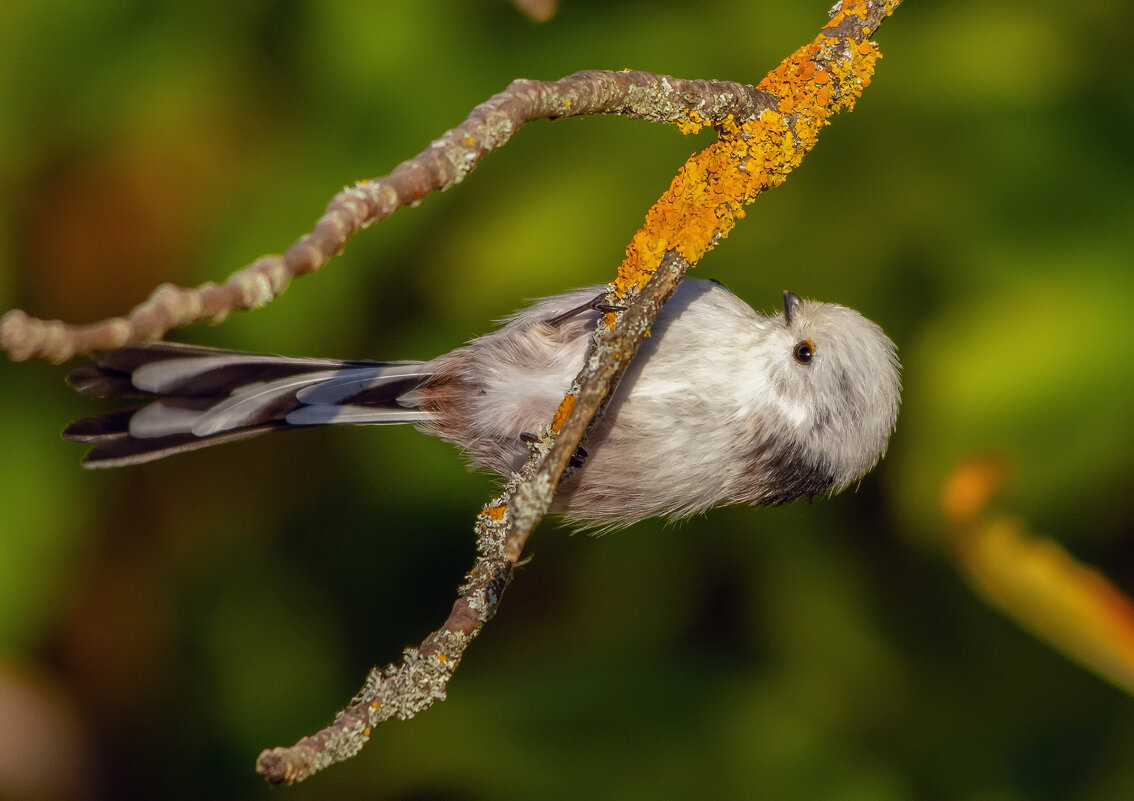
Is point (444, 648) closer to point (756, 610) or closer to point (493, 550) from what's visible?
point (493, 550)

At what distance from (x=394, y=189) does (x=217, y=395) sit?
1.02 meters

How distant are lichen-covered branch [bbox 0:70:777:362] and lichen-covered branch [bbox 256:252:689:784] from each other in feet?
0.64

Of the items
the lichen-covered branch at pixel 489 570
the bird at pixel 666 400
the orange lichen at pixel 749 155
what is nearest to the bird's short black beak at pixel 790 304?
the bird at pixel 666 400

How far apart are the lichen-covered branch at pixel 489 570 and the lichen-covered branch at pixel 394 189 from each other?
196 millimetres

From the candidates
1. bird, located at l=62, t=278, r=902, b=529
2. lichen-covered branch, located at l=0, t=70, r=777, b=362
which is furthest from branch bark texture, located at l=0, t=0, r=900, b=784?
bird, located at l=62, t=278, r=902, b=529

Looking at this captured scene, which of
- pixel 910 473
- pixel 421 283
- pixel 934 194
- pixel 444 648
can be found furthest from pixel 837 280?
pixel 444 648

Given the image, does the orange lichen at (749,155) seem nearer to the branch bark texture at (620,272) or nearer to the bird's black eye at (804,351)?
the branch bark texture at (620,272)

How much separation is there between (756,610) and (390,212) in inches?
47.9

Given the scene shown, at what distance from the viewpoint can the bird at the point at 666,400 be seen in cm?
153

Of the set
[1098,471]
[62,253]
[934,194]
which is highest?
[934,194]

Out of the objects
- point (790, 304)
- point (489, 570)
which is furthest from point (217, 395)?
point (790, 304)

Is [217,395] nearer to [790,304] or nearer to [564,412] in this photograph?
[564,412]

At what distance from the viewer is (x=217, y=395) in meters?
1.66

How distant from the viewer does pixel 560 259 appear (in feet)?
5.74
